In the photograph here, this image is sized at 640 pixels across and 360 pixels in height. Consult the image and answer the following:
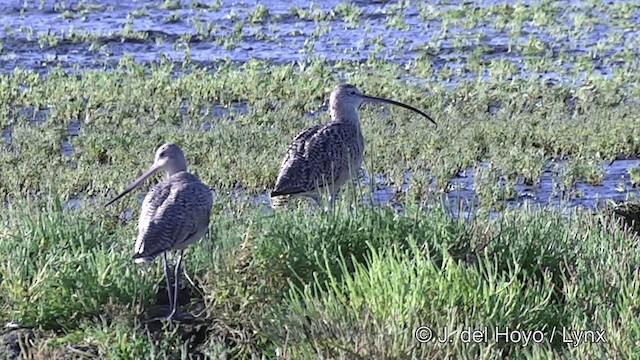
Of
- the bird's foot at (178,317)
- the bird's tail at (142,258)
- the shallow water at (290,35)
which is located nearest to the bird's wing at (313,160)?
the bird's foot at (178,317)

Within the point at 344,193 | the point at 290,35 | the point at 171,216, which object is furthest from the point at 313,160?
the point at 290,35

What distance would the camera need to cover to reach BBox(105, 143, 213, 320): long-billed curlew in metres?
6.45

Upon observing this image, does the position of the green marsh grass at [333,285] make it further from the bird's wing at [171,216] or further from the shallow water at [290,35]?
the shallow water at [290,35]

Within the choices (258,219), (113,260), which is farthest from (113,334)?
(258,219)

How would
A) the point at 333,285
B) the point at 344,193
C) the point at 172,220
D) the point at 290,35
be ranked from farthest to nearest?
the point at 290,35
the point at 344,193
the point at 172,220
the point at 333,285

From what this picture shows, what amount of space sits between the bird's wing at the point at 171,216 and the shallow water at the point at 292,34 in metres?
11.4

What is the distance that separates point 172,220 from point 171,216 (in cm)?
3

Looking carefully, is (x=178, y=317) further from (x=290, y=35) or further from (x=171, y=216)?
(x=290, y=35)

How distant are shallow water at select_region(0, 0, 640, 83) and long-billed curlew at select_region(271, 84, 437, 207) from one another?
801 cm

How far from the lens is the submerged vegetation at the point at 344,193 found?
6082mm

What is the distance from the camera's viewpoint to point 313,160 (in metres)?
9.62

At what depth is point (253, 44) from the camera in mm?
21203

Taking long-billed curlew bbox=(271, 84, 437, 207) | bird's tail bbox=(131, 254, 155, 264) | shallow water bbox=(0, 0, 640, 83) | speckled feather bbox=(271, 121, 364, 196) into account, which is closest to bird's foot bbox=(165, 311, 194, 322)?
bird's tail bbox=(131, 254, 155, 264)

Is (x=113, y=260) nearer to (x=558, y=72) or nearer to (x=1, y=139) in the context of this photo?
(x=1, y=139)
